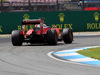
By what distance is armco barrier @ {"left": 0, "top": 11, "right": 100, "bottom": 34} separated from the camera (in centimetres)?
2686

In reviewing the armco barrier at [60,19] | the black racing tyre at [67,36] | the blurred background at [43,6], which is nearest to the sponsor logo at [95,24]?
the armco barrier at [60,19]

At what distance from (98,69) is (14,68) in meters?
2.22

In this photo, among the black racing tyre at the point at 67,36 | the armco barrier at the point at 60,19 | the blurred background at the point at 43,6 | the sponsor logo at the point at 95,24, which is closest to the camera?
the black racing tyre at the point at 67,36

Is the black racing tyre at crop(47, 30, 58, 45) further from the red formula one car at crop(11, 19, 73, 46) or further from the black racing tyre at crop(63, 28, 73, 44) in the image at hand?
the black racing tyre at crop(63, 28, 73, 44)

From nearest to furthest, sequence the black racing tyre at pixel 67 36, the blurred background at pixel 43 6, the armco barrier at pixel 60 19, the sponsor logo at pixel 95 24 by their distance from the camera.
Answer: the black racing tyre at pixel 67 36 → the blurred background at pixel 43 6 → the armco barrier at pixel 60 19 → the sponsor logo at pixel 95 24

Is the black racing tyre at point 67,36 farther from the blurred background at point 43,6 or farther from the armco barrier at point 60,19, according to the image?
the armco barrier at point 60,19

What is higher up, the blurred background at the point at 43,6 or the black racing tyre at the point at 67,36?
the blurred background at the point at 43,6

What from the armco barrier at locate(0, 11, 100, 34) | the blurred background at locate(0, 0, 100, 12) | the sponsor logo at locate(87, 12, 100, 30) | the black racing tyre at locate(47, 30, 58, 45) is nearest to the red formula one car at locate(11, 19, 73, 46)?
the black racing tyre at locate(47, 30, 58, 45)

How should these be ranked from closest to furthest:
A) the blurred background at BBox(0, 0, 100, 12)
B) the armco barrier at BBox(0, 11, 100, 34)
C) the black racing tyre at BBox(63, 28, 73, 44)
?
the black racing tyre at BBox(63, 28, 73, 44)
the blurred background at BBox(0, 0, 100, 12)
the armco barrier at BBox(0, 11, 100, 34)

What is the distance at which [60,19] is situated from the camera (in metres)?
27.7

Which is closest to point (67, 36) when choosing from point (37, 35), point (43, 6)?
point (37, 35)

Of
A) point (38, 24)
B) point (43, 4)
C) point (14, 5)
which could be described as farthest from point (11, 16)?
point (38, 24)

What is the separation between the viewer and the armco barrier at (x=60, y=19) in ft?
88.1

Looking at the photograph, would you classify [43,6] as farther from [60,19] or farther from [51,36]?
[51,36]
